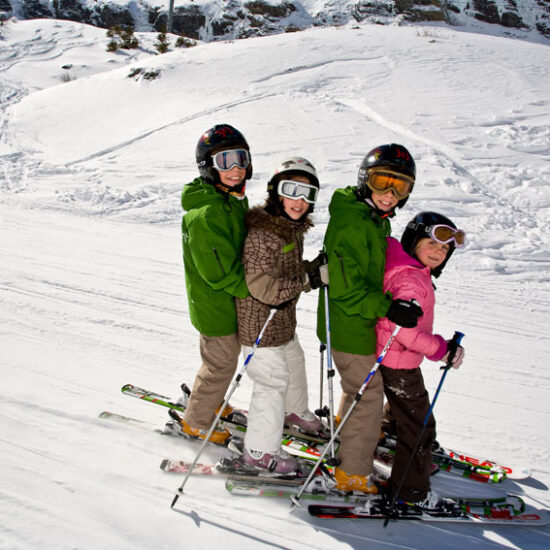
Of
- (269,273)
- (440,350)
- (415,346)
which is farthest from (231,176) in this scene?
(440,350)

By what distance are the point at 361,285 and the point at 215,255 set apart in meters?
0.91

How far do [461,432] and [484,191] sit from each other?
701cm

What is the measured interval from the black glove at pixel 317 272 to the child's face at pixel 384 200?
479 millimetres

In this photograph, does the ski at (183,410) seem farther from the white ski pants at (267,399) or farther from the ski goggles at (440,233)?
the ski goggles at (440,233)

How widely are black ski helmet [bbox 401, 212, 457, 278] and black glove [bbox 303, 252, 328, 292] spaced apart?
533 mm

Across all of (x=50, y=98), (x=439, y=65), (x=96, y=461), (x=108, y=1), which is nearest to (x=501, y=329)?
(x=96, y=461)

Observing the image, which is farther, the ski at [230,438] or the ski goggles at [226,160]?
the ski at [230,438]

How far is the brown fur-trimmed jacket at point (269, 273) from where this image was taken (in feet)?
9.60

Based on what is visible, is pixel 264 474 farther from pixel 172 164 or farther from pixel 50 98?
pixel 50 98

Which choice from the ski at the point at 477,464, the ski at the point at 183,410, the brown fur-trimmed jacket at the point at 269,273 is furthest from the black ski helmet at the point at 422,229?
the ski at the point at 183,410

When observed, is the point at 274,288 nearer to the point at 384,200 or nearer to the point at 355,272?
the point at 355,272

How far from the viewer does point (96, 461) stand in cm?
324

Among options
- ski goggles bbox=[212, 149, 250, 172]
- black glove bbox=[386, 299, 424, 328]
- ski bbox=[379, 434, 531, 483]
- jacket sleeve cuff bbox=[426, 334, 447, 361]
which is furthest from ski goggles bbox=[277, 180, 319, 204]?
ski bbox=[379, 434, 531, 483]

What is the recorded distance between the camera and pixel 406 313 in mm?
2686
